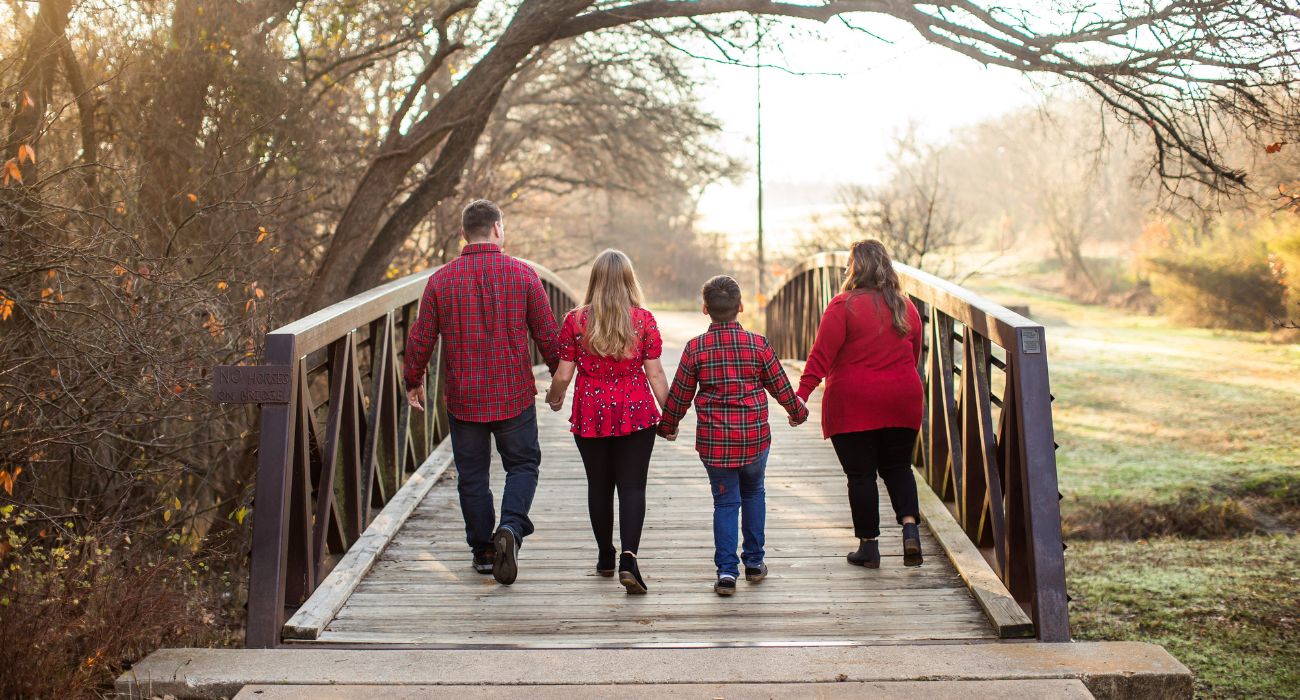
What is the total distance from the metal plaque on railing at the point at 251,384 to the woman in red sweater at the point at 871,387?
1898mm

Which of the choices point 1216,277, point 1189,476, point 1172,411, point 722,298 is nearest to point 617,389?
point 722,298

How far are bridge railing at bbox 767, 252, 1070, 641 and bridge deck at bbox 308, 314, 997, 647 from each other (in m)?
0.23

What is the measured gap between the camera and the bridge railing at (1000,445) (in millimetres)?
2951

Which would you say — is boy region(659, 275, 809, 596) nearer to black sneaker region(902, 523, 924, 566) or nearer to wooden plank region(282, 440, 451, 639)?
black sneaker region(902, 523, 924, 566)

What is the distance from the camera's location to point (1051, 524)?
9.70 ft

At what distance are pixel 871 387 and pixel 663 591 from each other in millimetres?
1133

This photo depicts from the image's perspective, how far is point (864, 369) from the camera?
3576 mm

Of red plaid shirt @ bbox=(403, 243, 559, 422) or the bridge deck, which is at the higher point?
red plaid shirt @ bbox=(403, 243, 559, 422)

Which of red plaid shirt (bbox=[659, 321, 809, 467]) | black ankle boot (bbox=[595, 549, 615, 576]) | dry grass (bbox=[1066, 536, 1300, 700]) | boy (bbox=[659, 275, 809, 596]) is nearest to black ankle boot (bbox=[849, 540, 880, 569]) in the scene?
boy (bbox=[659, 275, 809, 596])

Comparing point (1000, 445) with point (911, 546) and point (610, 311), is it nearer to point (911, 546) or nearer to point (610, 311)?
point (911, 546)

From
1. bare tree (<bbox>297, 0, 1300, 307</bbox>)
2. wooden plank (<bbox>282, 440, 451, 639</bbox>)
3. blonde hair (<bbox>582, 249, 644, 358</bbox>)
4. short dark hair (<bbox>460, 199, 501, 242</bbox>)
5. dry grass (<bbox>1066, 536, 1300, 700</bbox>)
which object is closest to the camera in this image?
wooden plank (<bbox>282, 440, 451, 639</bbox>)

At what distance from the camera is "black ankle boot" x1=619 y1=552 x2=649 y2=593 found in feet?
11.1

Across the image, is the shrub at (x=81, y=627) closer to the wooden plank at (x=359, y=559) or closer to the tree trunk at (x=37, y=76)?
the wooden plank at (x=359, y=559)

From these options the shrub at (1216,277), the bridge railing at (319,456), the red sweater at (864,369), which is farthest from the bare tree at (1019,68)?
the shrub at (1216,277)
